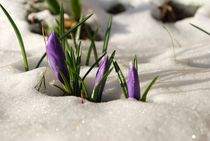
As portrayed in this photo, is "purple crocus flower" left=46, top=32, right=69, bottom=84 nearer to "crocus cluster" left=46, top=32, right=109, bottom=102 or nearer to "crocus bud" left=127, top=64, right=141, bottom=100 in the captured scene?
"crocus cluster" left=46, top=32, right=109, bottom=102

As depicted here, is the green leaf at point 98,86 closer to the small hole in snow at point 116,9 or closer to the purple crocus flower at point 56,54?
the purple crocus flower at point 56,54

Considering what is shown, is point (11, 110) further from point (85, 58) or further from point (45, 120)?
point (85, 58)

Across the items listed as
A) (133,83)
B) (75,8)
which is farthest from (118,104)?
(75,8)

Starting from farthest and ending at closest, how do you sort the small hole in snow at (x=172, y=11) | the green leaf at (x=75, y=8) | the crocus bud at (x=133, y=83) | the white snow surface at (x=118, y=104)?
the small hole in snow at (x=172, y=11) → the green leaf at (x=75, y=8) → the crocus bud at (x=133, y=83) → the white snow surface at (x=118, y=104)

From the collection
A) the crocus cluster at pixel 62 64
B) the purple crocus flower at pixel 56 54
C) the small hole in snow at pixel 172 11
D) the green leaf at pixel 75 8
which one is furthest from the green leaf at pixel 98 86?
the small hole in snow at pixel 172 11

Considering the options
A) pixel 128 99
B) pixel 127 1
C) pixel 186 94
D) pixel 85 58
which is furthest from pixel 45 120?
pixel 127 1

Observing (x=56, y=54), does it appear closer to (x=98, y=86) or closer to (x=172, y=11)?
(x=98, y=86)
